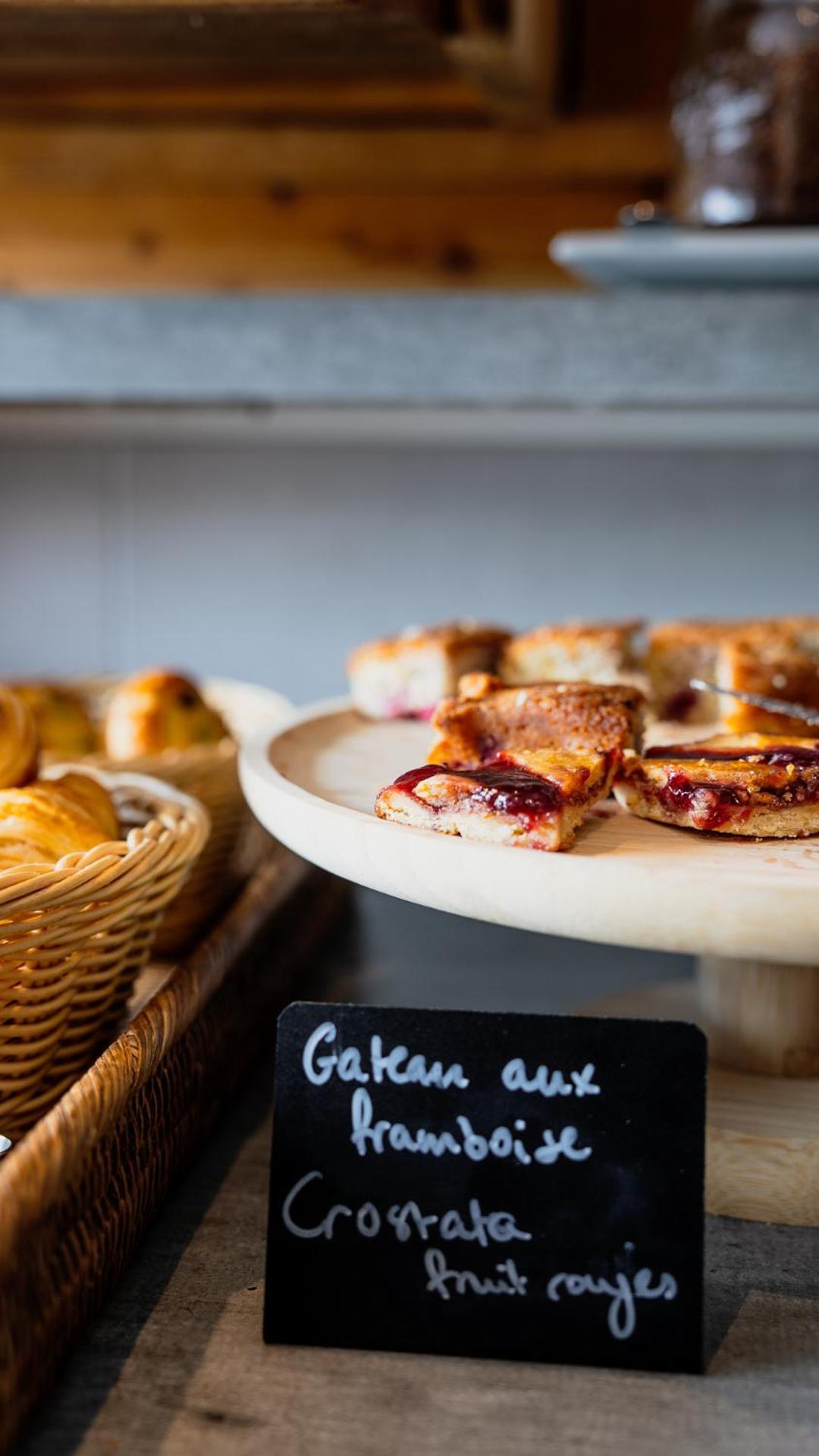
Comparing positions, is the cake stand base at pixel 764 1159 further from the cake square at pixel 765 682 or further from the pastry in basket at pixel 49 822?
the pastry in basket at pixel 49 822

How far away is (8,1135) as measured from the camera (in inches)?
35.7

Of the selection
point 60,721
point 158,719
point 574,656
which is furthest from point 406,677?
point 60,721

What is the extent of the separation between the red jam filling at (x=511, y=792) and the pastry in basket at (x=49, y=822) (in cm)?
26

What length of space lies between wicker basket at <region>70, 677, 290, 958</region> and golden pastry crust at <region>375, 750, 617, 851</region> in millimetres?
410

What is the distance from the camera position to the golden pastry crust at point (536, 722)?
3.42 feet

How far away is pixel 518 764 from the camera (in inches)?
37.3

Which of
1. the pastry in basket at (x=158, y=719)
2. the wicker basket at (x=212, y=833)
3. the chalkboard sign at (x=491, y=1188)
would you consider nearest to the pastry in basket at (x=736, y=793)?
the chalkboard sign at (x=491, y=1188)

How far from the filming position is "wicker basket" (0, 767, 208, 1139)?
84 cm

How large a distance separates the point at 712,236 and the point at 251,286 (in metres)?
1.22

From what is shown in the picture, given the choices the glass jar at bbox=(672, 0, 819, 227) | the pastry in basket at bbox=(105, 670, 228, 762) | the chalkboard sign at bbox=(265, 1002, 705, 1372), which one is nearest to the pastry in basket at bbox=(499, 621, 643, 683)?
the pastry in basket at bbox=(105, 670, 228, 762)

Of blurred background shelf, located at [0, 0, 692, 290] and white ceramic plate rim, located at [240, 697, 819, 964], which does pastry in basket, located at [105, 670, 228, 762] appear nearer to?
white ceramic plate rim, located at [240, 697, 819, 964]

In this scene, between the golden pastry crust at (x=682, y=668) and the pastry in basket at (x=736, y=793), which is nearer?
the pastry in basket at (x=736, y=793)

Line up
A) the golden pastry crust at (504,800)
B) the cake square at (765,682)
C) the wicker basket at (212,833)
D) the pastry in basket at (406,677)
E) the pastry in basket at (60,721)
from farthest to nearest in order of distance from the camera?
the pastry in basket at (60,721) < the pastry in basket at (406,677) < the wicker basket at (212,833) < the cake square at (765,682) < the golden pastry crust at (504,800)

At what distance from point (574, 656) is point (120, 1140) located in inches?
30.1
